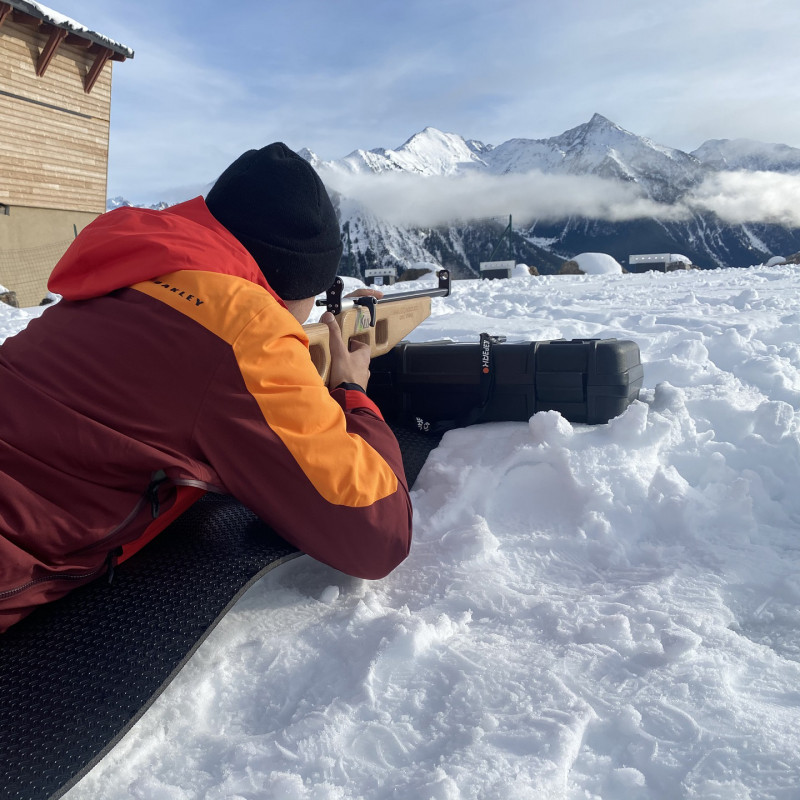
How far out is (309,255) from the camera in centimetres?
191

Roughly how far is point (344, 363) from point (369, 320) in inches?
26.1

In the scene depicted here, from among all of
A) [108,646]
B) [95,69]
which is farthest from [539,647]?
[95,69]

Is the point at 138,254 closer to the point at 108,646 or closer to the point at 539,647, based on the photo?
the point at 108,646

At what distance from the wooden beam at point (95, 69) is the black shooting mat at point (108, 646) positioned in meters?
18.8

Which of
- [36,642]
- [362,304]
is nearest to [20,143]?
[362,304]

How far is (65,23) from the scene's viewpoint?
15.5m

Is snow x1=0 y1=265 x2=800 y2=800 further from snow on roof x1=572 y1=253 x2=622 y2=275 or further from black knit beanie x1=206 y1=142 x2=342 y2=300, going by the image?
snow on roof x1=572 y1=253 x2=622 y2=275

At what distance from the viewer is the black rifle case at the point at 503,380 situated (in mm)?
2865

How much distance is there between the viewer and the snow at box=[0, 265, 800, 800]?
1.18 metres

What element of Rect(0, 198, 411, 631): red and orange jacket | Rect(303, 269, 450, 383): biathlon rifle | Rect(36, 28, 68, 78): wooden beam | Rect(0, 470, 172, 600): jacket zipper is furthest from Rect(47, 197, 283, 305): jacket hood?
Rect(36, 28, 68, 78): wooden beam

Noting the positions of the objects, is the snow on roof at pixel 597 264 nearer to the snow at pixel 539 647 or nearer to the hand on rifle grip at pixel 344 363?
the snow at pixel 539 647

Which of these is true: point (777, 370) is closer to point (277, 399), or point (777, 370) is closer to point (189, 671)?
point (277, 399)

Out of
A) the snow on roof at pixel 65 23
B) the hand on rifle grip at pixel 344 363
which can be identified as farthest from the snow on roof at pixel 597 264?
the hand on rifle grip at pixel 344 363

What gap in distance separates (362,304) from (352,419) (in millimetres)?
915
